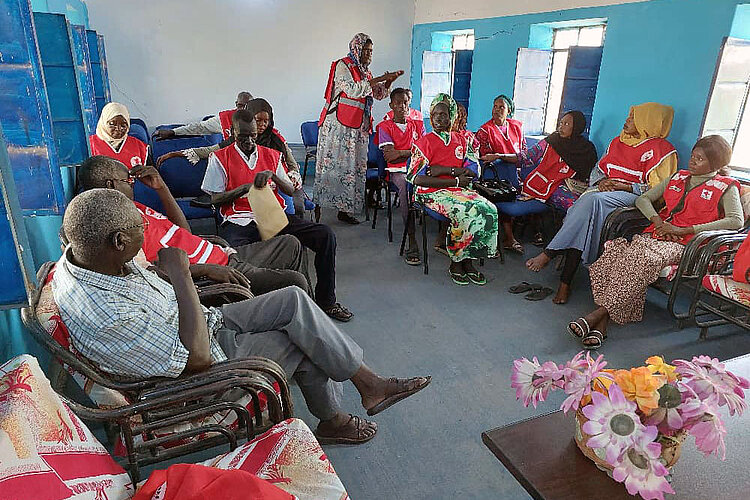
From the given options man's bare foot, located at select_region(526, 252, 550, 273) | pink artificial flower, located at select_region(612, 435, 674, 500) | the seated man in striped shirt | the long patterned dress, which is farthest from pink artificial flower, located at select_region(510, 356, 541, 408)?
the long patterned dress

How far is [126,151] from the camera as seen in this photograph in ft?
10.7

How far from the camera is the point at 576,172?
3.94m

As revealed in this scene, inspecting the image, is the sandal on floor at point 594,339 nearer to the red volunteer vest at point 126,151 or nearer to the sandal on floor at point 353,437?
the sandal on floor at point 353,437

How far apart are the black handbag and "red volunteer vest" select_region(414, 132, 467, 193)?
29 centimetres

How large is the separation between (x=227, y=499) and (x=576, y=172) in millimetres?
3622

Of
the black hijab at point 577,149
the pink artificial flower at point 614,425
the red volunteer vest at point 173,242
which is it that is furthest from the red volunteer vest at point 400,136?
the pink artificial flower at point 614,425

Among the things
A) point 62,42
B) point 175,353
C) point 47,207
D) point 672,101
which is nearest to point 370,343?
point 175,353

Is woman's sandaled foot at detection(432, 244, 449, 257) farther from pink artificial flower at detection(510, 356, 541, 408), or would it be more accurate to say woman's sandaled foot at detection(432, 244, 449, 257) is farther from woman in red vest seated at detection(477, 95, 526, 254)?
pink artificial flower at detection(510, 356, 541, 408)

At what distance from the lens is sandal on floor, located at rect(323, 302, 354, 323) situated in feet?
9.75

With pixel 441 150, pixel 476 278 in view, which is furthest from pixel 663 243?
pixel 441 150

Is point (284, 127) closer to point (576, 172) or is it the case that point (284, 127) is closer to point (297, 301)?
point (576, 172)

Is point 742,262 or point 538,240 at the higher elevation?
point 742,262

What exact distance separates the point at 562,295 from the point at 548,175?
1098 millimetres

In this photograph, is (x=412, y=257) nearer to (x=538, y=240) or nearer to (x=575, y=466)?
(x=538, y=240)
